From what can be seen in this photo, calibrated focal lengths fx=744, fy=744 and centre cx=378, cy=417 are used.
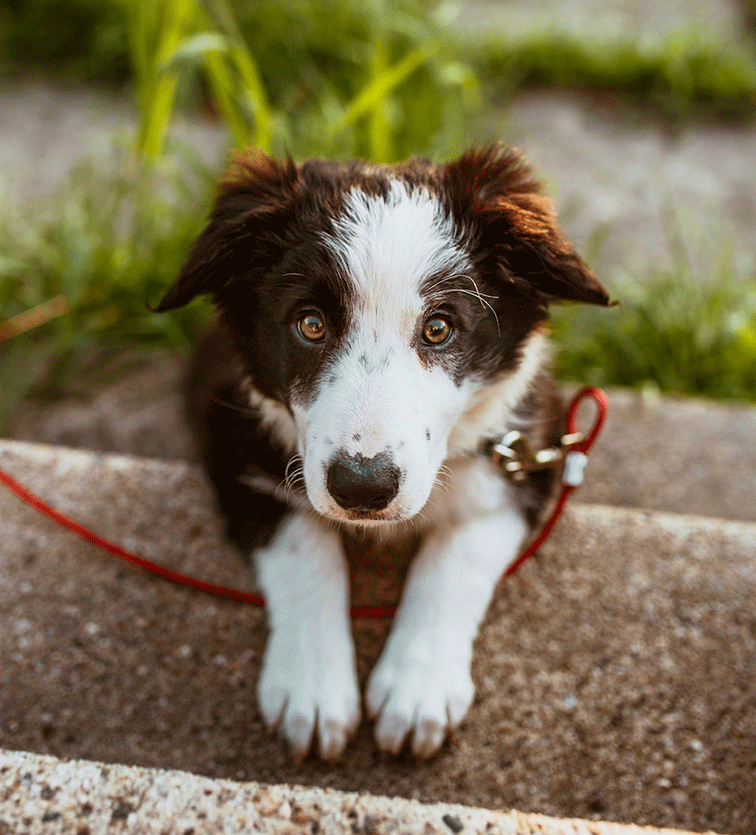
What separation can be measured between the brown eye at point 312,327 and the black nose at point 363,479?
34cm

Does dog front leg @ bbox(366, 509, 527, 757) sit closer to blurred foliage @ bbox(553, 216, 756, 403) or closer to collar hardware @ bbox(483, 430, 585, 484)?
collar hardware @ bbox(483, 430, 585, 484)

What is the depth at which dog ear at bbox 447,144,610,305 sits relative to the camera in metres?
1.74

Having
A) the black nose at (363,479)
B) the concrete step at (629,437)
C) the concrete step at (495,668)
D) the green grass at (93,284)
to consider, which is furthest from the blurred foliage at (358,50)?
the black nose at (363,479)

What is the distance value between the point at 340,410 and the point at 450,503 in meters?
0.63

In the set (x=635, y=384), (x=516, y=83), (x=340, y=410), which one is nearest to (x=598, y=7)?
(x=516, y=83)

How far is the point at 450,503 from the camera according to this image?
201 centimetres

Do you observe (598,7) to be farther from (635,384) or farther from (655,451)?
(655,451)

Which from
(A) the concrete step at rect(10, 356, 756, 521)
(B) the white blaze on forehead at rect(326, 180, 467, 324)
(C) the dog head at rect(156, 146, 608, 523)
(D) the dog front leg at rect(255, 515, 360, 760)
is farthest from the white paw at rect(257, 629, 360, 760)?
(A) the concrete step at rect(10, 356, 756, 521)

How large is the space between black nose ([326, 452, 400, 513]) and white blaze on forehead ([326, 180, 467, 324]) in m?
0.34

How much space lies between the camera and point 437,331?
1.67 m

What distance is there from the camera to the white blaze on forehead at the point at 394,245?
5.21 ft

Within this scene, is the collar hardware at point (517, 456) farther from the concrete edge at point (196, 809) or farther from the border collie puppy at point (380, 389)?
the concrete edge at point (196, 809)

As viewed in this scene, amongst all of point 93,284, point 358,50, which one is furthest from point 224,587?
point 358,50

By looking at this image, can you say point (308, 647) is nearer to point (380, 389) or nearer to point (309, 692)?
point (309, 692)
